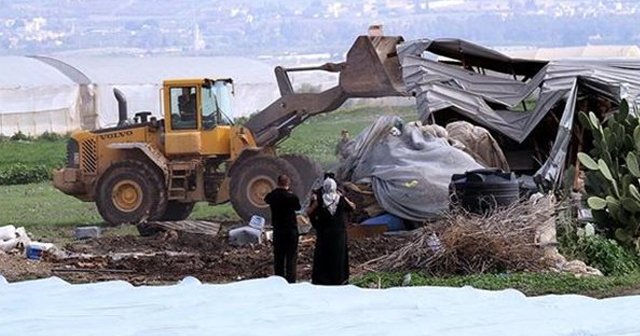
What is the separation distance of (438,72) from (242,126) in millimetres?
4013

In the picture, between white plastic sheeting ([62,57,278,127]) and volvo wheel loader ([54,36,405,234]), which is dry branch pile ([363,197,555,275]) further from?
white plastic sheeting ([62,57,278,127])

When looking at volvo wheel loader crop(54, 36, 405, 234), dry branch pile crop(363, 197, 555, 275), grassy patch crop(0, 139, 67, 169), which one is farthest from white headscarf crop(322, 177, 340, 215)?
grassy patch crop(0, 139, 67, 169)

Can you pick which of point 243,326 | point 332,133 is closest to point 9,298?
point 243,326

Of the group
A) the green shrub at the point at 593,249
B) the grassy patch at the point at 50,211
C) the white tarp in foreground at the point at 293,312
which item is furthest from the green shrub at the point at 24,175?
the white tarp in foreground at the point at 293,312

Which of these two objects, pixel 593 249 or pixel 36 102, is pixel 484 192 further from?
pixel 36 102

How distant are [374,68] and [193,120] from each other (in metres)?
3.39

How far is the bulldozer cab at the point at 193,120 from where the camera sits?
88.0ft

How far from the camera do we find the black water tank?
777 inches

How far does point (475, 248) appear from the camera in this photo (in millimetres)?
18547

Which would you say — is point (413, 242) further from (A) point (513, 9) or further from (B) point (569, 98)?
(A) point (513, 9)

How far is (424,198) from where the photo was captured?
2288 centimetres

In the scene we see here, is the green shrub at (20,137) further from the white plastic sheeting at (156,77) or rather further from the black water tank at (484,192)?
the black water tank at (484,192)

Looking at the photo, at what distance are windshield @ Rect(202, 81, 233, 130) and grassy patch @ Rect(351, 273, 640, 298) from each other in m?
9.34

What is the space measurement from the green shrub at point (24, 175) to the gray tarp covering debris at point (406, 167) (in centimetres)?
1466
